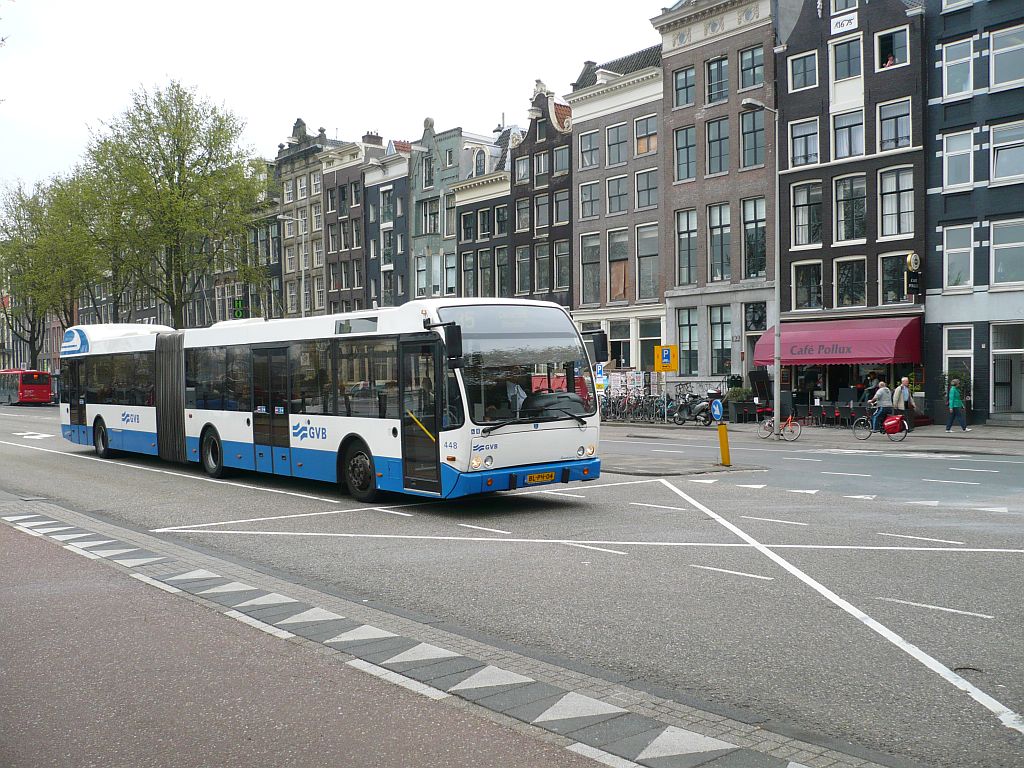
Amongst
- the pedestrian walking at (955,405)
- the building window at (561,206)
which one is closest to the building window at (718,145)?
the building window at (561,206)

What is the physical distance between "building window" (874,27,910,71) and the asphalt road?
22.5 m

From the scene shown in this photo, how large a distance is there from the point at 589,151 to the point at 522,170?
181 inches

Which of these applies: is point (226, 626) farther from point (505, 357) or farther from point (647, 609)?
point (505, 357)

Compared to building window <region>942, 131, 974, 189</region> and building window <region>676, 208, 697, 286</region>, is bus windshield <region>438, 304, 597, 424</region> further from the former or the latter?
building window <region>676, 208, 697, 286</region>

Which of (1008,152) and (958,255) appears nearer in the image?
(1008,152)

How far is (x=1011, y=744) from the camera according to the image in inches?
186

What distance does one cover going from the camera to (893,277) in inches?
1432

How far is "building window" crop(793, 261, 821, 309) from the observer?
127ft

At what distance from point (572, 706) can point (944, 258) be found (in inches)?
1319

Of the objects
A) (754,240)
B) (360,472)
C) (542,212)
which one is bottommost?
(360,472)

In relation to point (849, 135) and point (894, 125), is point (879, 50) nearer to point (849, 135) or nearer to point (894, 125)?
point (894, 125)

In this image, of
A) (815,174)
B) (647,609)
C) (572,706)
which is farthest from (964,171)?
(572,706)

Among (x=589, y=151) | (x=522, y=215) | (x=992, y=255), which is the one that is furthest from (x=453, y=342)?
(x=522, y=215)

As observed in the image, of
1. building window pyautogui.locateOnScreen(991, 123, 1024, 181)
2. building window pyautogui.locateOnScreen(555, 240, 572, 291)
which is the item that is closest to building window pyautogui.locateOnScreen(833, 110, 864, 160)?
building window pyautogui.locateOnScreen(991, 123, 1024, 181)
